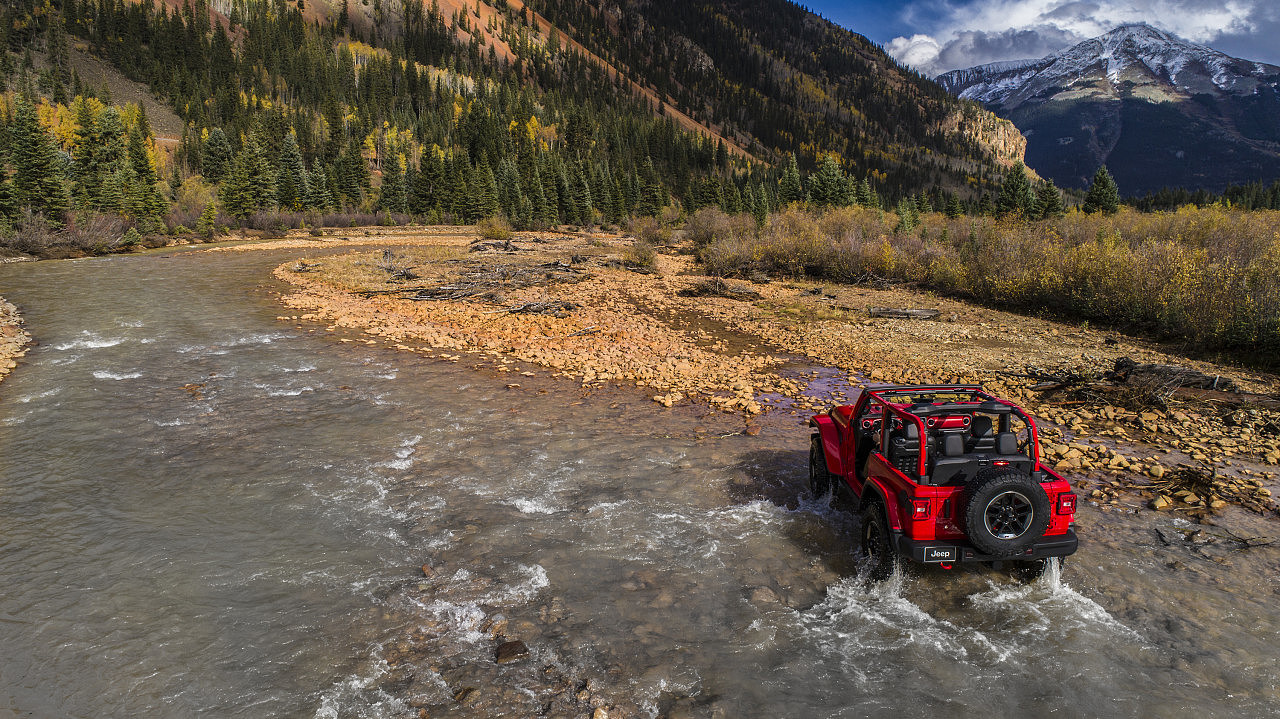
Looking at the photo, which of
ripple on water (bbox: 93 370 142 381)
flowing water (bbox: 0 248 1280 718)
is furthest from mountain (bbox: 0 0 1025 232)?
flowing water (bbox: 0 248 1280 718)

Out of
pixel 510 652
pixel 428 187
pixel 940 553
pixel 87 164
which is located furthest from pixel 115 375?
pixel 87 164

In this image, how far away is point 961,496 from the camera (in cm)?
576

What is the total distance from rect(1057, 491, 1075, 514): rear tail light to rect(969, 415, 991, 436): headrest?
3.15 ft

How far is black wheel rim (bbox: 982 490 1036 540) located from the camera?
5.68 metres

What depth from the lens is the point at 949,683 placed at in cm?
518

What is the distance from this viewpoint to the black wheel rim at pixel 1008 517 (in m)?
5.68

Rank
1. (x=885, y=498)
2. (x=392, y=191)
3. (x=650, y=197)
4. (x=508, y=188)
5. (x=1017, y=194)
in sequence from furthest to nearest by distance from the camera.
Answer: (x=650, y=197) < (x=508, y=188) < (x=392, y=191) < (x=1017, y=194) < (x=885, y=498)

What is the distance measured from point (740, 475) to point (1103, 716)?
5.17 m

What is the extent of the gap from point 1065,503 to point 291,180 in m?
84.8

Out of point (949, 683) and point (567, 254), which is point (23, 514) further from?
point (567, 254)

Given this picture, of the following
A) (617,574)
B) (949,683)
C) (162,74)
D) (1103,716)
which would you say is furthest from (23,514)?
(162,74)

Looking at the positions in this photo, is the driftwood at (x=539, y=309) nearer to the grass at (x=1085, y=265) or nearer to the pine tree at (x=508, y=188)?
the grass at (x=1085, y=265)

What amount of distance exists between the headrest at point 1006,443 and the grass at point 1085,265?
14898 mm

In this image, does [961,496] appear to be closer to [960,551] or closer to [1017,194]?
[960,551]
